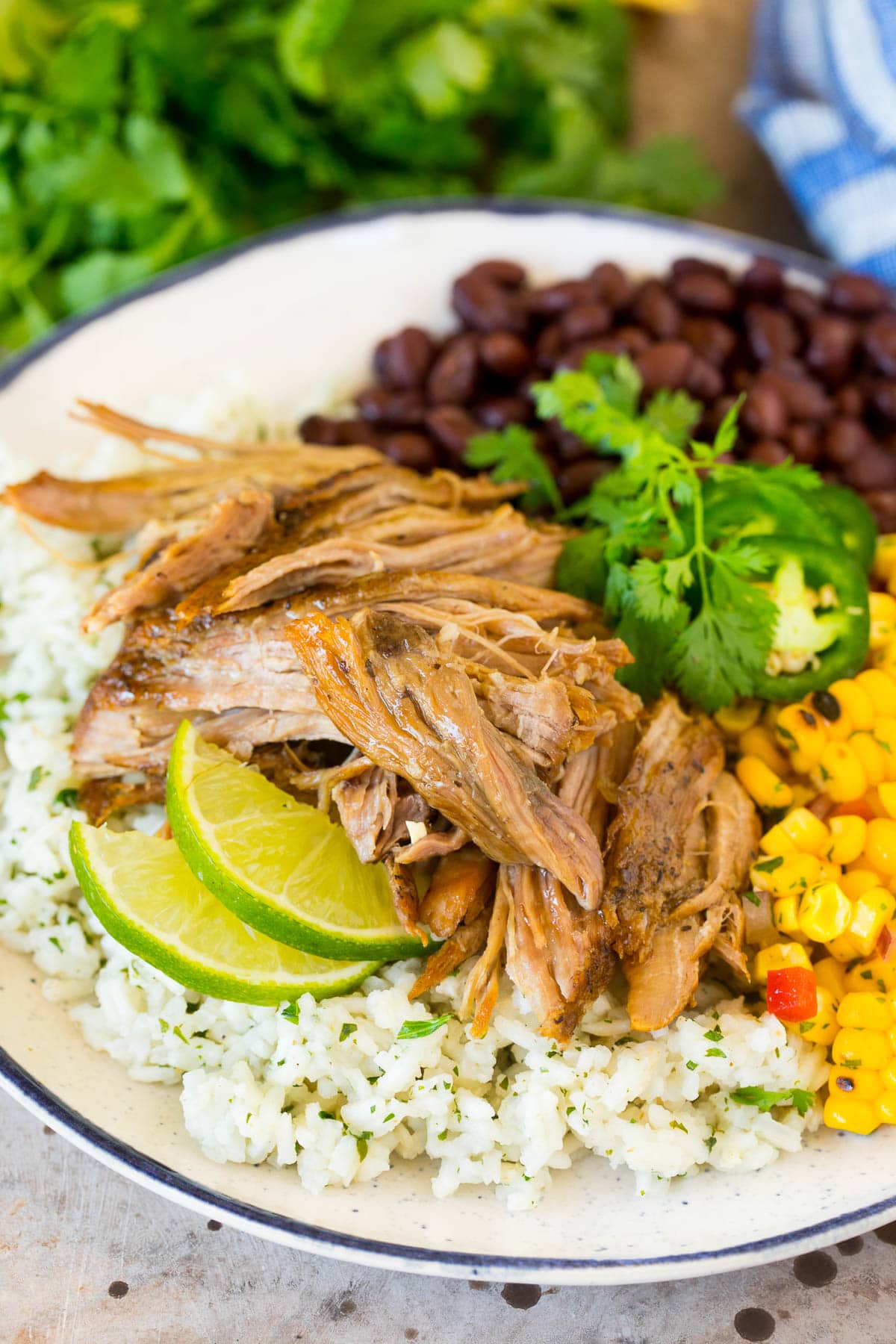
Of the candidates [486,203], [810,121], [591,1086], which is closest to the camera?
[591,1086]

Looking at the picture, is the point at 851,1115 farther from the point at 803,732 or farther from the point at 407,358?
the point at 407,358

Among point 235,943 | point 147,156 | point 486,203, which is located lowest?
point 235,943

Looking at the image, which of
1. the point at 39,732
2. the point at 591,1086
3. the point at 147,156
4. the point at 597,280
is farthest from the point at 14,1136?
the point at 147,156

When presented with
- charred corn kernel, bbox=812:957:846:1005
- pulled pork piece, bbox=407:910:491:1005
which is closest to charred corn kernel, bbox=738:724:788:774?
charred corn kernel, bbox=812:957:846:1005

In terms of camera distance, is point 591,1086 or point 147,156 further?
point 147,156

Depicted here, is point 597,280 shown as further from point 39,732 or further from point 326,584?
point 39,732
